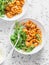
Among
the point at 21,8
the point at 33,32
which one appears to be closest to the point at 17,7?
the point at 21,8

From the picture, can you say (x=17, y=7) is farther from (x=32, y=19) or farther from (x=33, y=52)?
(x=33, y=52)

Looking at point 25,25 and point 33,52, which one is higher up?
point 25,25

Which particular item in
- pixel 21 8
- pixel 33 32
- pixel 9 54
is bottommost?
pixel 9 54

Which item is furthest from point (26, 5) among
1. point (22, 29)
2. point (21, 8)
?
point (22, 29)

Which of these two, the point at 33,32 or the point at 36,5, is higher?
the point at 36,5

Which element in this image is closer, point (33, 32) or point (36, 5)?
point (33, 32)

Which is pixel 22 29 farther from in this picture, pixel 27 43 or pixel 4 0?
pixel 4 0
